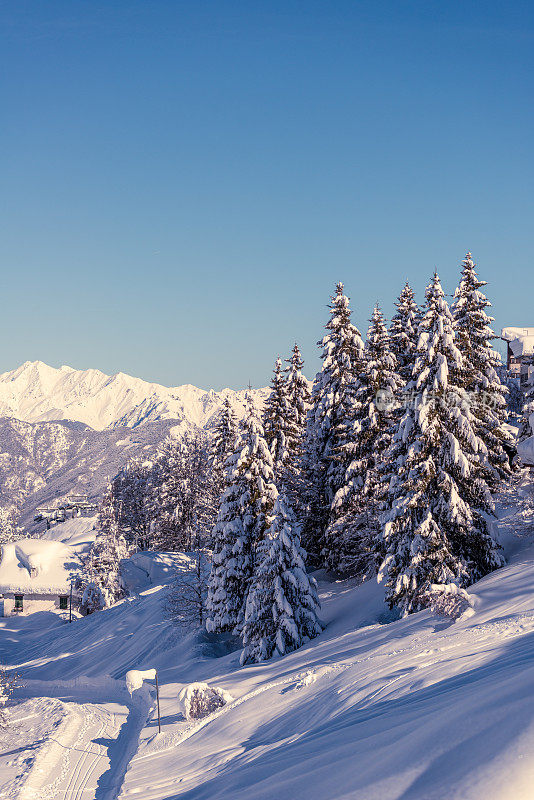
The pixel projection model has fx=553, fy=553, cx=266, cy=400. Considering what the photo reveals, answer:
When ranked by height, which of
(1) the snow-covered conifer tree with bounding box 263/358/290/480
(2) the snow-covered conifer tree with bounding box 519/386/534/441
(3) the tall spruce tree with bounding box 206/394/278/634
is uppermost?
(1) the snow-covered conifer tree with bounding box 263/358/290/480

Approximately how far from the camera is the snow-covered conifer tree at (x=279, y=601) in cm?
2384

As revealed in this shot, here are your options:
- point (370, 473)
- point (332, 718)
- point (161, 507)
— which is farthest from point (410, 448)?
point (161, 507)

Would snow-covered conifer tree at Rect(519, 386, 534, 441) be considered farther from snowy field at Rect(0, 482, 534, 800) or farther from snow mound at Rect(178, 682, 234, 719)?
snow mound at Rect(178, 682, 234, 719)

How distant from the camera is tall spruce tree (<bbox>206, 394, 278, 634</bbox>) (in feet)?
Answer: 92.4

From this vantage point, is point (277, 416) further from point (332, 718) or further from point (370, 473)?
point (332, 718)

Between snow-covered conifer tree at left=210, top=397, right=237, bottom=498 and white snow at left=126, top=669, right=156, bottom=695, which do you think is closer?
white snow at left=126, top=669, right=156, bottom=695

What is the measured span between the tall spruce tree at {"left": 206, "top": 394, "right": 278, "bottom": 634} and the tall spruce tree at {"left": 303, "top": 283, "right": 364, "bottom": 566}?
4.28 m

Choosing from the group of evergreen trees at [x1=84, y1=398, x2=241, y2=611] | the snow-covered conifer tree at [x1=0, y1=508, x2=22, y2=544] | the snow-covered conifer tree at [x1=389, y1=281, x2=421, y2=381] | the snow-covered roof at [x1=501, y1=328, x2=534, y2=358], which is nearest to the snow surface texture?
the group of evergreen trees at [x1=84, y1=398, x2=241, y2=611]

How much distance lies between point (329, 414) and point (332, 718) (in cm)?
2270

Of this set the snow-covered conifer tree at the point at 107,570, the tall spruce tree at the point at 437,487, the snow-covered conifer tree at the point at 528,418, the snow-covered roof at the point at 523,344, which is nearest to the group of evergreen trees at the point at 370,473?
the tall spruce tree at the point at 437,487

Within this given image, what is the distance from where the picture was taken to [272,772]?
7.16m

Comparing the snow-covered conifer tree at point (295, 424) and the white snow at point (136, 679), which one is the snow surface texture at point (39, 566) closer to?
the snow-covered conifer tree at point (295, 424)

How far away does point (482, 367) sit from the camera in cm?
2902

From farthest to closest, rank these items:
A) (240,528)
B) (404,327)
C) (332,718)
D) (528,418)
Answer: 1. (404,327)
2. (240,528)
3. (528,418)
4. (332,718)
